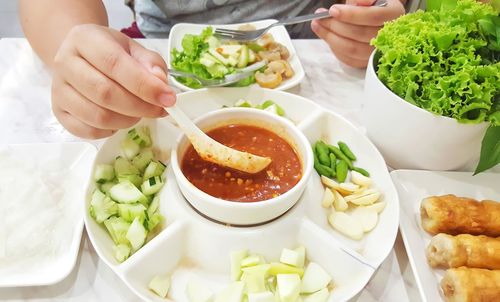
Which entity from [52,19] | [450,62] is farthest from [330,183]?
[52,19]

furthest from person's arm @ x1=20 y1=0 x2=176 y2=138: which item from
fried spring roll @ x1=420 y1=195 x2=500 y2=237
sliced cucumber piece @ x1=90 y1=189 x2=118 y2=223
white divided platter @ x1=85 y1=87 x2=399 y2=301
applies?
fried spring roll @ x1=420 y1=195 x2=500 y2=237

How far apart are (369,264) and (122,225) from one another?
598 mm

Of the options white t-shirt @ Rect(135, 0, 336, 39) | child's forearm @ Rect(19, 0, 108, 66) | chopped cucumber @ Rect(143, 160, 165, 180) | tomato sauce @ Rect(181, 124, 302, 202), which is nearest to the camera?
tomato sauce @ Rect(181, 124, 302, 202)

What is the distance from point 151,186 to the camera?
1.16 metres

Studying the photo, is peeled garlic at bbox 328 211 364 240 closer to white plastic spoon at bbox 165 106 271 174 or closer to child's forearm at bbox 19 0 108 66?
white plastic spoon at bbox 165 106 271 174

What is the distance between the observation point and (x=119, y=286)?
105cm

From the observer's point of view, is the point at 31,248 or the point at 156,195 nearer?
the point at 31,248

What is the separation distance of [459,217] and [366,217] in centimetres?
25

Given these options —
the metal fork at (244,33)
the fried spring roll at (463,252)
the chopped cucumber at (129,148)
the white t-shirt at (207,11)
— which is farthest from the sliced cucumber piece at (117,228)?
the white t-shirt at (207,11)

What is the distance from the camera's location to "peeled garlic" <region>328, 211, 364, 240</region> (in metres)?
1.13

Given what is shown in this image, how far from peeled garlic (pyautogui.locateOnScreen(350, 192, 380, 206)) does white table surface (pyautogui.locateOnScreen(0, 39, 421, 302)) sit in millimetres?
124

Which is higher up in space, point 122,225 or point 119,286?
point 122,225

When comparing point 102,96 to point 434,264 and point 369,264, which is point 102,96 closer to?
point 369,264

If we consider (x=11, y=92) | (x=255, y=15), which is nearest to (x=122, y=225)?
(x=11, y=92)
